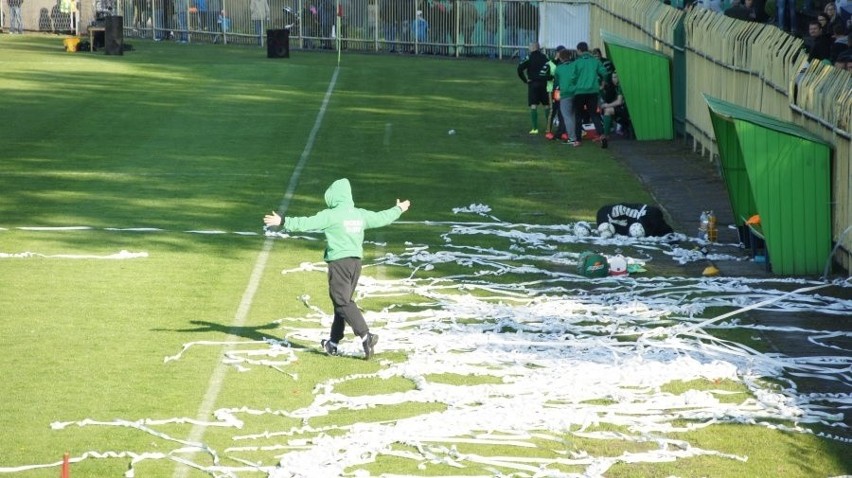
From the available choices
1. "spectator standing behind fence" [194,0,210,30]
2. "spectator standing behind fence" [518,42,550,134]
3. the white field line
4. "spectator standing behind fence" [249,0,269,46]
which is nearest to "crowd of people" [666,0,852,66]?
"spectator standing behind fence" [518,42,550,134]

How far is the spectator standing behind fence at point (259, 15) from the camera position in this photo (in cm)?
5725

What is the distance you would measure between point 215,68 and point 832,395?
35260mm

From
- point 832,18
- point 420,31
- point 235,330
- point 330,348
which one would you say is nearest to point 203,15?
point 420,31

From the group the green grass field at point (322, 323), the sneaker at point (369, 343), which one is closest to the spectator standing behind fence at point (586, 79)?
the green grass field at point (322, 323)

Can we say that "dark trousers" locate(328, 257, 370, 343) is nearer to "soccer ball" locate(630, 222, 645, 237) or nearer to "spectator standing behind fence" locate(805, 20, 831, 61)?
"soccer ball" locate(630, 222, 645, 237)

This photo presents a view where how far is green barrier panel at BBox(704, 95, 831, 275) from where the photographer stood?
1738 cm

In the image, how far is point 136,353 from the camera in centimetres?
1358

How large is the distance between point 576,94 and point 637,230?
1052 cm

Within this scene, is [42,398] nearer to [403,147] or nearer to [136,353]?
[136,353]

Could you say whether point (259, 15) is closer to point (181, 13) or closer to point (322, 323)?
point (181, 13)

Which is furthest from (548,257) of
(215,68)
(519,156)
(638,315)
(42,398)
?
(215,68)

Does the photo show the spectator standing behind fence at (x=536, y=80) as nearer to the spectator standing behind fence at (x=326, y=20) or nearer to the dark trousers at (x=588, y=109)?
the dark trousers at (x=588, y=109)

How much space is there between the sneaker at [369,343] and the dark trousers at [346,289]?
64 mm

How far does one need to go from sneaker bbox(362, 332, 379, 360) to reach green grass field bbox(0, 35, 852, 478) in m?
0.09
